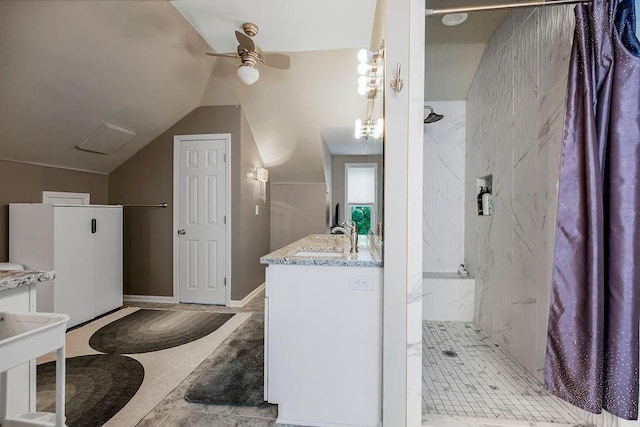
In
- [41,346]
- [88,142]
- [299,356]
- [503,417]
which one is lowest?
[503,417]

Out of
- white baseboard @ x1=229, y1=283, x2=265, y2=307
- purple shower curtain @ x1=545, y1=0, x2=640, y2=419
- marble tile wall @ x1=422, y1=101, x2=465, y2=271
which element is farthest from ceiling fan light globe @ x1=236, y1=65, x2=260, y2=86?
white baseboard @ x1=229, y1=283, x2=265, y2=307

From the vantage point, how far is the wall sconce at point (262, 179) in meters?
4.16

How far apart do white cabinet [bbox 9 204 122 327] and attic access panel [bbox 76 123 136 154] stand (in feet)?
2.08

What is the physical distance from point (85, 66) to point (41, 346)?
7.32 feet

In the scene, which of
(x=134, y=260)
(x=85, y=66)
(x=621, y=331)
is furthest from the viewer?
(x=134, y=260)

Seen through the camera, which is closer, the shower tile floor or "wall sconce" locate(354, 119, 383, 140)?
the shower tile floor

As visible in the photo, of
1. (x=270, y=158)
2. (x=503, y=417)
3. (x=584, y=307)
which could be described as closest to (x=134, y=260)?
(x=270, y=158)

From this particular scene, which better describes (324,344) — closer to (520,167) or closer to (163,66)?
(520,167)

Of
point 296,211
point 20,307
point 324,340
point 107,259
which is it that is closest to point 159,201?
point 107,259

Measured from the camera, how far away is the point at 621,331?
1.28 m

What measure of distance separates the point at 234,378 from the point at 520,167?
8.29 feet

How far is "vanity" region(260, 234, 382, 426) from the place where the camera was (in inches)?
60.3

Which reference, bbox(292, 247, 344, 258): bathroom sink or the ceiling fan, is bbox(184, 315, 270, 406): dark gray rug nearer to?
bbox(292, 247, 344, 258): bathroom sink

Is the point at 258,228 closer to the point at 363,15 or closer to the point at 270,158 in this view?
the point at 270,158
